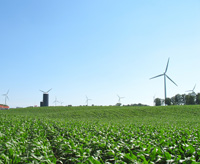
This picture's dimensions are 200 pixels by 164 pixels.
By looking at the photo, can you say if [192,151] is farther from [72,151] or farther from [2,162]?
[2,162]

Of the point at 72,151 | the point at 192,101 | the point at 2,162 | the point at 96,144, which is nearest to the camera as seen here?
the point at 2,162

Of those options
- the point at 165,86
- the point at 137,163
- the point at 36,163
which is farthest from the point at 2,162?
the point at 165,86

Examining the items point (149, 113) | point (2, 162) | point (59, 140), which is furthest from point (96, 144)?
point (149, 113)

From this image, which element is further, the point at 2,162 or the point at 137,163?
the point at 2,162

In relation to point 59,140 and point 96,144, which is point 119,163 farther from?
point 59,140

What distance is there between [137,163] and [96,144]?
9.13 ft

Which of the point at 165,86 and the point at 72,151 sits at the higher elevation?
the point at 165,86

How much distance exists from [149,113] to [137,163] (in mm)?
49477

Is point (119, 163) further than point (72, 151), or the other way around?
point (72, 151)

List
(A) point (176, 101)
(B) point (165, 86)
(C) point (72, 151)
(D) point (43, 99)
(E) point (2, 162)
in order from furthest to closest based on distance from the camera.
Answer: (A) point (176, 101) < (D) point (43, 99) < (B) point (165, 86) < (C) point (72, 151) < (E) point (2, 162)

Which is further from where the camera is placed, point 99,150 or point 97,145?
point 97,145

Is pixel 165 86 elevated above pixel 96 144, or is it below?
above

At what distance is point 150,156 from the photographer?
452cm

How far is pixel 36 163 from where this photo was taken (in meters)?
3.97
